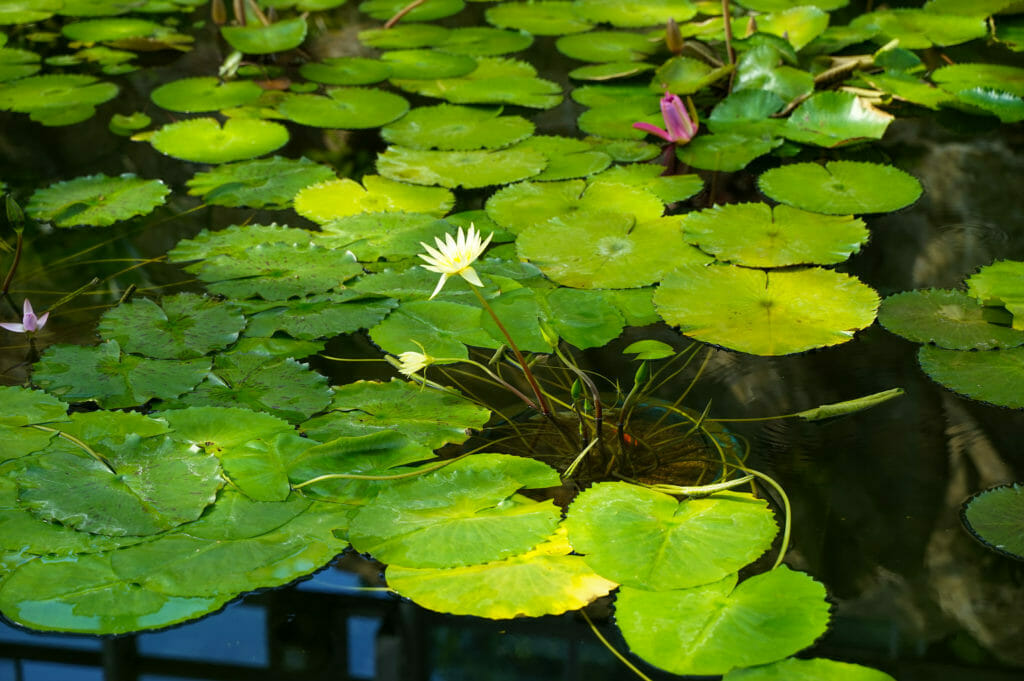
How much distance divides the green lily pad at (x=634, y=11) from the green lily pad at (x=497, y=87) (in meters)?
0.55

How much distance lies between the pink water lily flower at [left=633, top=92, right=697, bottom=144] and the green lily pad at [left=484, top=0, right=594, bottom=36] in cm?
113

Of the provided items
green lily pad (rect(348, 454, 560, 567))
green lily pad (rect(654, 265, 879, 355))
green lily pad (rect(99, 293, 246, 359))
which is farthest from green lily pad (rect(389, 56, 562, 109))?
green lily pad (rect(348, 454, 560, 567))

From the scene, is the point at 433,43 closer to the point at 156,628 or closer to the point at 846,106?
the point at 846,106

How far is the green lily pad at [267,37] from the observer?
320cm

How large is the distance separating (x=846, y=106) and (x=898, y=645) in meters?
1.82

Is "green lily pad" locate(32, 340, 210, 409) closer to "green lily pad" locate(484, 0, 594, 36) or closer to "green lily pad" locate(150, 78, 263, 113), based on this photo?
"green lily pad" locate(150, 78, 263, 113)

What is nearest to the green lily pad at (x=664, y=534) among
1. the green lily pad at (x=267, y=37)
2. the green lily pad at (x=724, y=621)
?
the green lily pad at (x=724, y=621)

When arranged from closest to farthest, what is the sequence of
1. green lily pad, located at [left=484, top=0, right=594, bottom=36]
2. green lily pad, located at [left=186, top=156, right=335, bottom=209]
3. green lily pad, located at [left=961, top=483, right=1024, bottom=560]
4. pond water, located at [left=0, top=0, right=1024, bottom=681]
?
pond water, located at [left=0, top=0, right=1024, bottom=681], green lily pad, located at [left=961, top=483, right=1024, bottom=560], green lily pad, located at [left=186, top=156, right=335, bottom=209], green lily pad, located at [left=484, top=0, right=594, bottom=36]

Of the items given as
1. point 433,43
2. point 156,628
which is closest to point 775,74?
point 433,43

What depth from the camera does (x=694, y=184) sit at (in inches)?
95.6

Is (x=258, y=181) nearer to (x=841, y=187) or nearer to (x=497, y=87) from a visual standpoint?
(x=497, y=87)

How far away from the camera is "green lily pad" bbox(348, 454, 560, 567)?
135cm

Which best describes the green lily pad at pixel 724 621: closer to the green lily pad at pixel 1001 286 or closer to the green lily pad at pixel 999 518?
the green lily pad at pixel 999 518

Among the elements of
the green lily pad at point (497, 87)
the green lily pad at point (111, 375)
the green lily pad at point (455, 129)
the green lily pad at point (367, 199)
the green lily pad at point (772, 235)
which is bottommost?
the green lily pad at point (111, 375)
